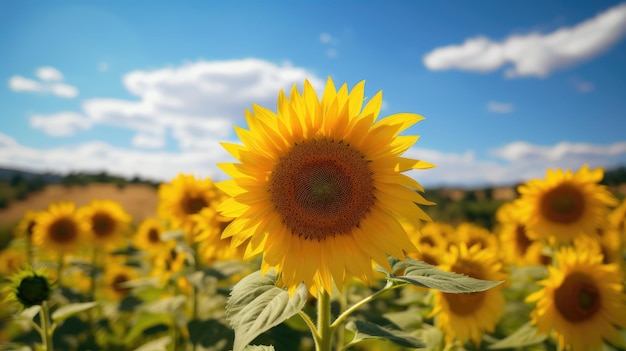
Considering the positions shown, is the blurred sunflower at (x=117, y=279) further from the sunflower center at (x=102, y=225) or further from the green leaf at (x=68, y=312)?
the green leaf at (x=68, y=312)

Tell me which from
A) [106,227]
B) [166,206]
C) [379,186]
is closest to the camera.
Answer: [379,186]

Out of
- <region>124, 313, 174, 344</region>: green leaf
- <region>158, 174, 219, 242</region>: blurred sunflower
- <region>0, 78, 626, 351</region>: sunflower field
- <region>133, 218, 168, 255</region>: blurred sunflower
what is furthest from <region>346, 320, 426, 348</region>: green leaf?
<region>133, 218, 168, 255</region>: blurred sunflower

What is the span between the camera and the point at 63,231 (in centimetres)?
695

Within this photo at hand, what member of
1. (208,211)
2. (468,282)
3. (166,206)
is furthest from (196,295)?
(468,282)

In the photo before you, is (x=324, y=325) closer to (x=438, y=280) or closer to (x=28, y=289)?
(x=438, y=280)

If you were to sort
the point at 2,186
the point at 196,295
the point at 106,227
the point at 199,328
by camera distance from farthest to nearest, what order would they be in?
the point at 2,186 < the point at 106,227 < the point at 196,295 < the point at 199,328

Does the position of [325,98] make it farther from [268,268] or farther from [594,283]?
[594,283]

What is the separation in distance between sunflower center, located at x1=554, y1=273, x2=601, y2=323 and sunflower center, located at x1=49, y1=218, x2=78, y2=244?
6861 millimetres

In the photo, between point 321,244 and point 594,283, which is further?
point 594,283

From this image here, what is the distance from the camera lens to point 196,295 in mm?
4828

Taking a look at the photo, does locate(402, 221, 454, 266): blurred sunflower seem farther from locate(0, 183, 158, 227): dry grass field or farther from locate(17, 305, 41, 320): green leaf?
locate(0, 183, 158, 227): dry grass field

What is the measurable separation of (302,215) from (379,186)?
0.46 meters

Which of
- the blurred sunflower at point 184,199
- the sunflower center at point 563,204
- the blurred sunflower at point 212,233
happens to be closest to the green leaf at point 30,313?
Result: the blurred sunflower at point 212,233

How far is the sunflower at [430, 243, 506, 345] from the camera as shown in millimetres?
3623
